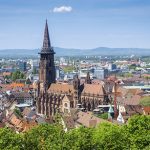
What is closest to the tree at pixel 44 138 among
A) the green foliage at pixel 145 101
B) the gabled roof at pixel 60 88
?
the green foliage at pixel 145 101

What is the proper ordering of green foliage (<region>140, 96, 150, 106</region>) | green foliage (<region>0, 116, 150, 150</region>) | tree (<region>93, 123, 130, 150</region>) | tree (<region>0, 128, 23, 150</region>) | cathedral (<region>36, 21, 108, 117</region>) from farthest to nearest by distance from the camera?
cathedral (<region>36, 21, 108, 117</region>), green foliage (<region>140, 96, 150, 106</region>), tree (<region>93, 123, 130, 150</region>), green foliage (<region>0, 116, 150, 150</region>), tree (<region>0, 128, 23, 150</region>)

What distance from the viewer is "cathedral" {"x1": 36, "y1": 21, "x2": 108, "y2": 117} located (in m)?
122

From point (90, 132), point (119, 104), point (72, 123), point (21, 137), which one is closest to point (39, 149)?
point (21, 137)

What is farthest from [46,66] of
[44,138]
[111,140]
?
[111,140]

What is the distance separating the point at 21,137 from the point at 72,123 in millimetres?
36057

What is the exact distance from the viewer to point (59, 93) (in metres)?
131

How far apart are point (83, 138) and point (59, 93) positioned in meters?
80.8

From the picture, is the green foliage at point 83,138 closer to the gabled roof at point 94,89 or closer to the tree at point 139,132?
the tree at point 139,132

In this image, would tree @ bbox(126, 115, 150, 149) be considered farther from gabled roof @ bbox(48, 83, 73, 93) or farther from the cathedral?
gabled roof @ bbox(48, 83, 73, 93)

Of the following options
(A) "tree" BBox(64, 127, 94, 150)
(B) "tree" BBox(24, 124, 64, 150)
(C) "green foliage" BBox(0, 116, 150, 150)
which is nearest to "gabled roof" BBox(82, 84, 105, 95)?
(C) "green foliage" BBox(0, 116, 150, 150)

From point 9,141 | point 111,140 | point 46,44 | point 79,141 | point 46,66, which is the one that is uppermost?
point 46,44

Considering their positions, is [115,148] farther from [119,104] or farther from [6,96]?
[6,96]

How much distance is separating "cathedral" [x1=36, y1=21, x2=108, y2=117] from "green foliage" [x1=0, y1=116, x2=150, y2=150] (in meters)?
59.4

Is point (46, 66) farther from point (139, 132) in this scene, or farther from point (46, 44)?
point (139, 132)
